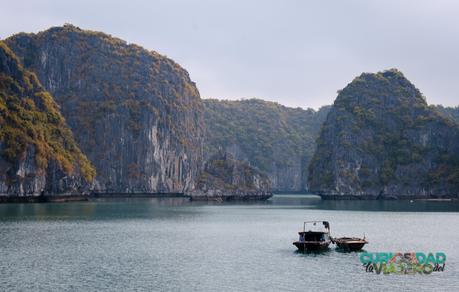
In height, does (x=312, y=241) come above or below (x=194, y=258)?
above

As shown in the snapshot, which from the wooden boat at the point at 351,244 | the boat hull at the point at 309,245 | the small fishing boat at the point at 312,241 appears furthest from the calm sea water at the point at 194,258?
the wooden boat at the point at 351,244

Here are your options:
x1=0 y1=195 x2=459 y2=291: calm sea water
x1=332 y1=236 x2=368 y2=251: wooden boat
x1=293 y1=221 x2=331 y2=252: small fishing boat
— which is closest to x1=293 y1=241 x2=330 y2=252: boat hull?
x1=293 y1=221 x2=331 y2=252: small fishing boat

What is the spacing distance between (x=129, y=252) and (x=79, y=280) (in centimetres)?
1784

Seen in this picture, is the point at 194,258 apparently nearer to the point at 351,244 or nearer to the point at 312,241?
the point at 312,241

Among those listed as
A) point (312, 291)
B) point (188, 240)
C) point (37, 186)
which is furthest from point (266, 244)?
point (37, 186)

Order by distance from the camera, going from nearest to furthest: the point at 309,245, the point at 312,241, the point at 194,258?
the point at 194,258, the point at 309,245, the point at 312,241

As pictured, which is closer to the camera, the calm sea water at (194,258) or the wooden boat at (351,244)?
the calm sea water at (194,258)

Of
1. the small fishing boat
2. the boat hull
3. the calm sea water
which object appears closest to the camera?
the calm sea water

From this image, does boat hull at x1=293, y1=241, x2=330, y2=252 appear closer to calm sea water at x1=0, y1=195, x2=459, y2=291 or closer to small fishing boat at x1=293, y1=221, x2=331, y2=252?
small fishing boat at x1=293, y1=221, x2=331, y2=252

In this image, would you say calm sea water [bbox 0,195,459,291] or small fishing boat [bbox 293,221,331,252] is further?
small fishing boat [bbox 293,221,331,252]

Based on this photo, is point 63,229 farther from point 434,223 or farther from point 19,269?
point 434,223

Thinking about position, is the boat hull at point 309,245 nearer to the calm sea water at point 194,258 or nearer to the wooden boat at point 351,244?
the calm sea water at point 194,258

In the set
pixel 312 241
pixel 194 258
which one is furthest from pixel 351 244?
pixel 194 258

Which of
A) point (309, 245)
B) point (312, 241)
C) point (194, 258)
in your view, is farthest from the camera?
point (312, 241)
